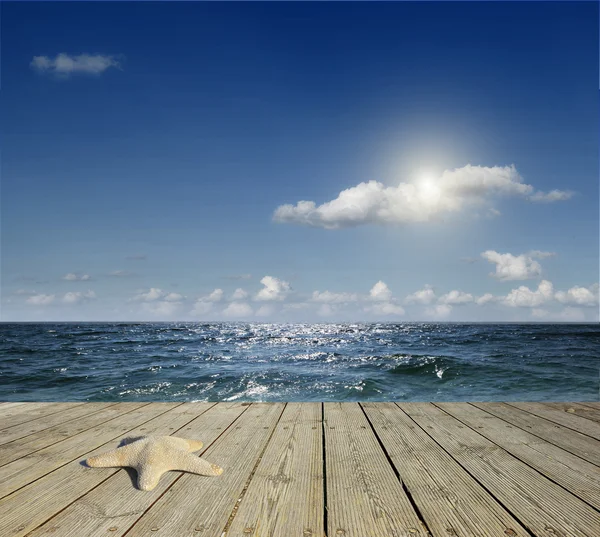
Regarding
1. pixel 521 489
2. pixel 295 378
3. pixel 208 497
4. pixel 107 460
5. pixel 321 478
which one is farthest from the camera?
pixel 295 378

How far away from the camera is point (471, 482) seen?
2.17 metres

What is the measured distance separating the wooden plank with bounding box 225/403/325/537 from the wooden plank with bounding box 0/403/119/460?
167cm

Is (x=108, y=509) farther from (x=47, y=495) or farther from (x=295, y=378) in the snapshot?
(x=295, y=378)

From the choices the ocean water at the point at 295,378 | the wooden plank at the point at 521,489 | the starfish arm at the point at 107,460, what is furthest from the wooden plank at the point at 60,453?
the ocean water at the point at 295,378

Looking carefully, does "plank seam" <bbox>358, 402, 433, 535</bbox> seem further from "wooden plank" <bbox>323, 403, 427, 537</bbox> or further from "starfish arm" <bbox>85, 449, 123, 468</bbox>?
"starfish arm" <bbox>85, 449, 123, 468</bbox>

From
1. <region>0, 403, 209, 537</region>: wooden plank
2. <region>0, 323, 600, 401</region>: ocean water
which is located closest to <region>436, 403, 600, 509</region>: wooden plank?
<region>0, 403, 209, 537</region>: wooden plank

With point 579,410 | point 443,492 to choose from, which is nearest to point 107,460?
point 443,492

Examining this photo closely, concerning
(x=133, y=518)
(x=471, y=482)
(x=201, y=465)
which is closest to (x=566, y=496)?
(x=471, y=482)

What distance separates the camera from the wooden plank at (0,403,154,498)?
226 cm

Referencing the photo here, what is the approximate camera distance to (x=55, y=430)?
3.28 metres

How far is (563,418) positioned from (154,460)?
3.57 m

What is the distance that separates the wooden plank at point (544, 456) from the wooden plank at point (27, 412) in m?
3.95

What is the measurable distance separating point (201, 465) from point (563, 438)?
2705mm

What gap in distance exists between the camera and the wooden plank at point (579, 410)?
3.76 meters
